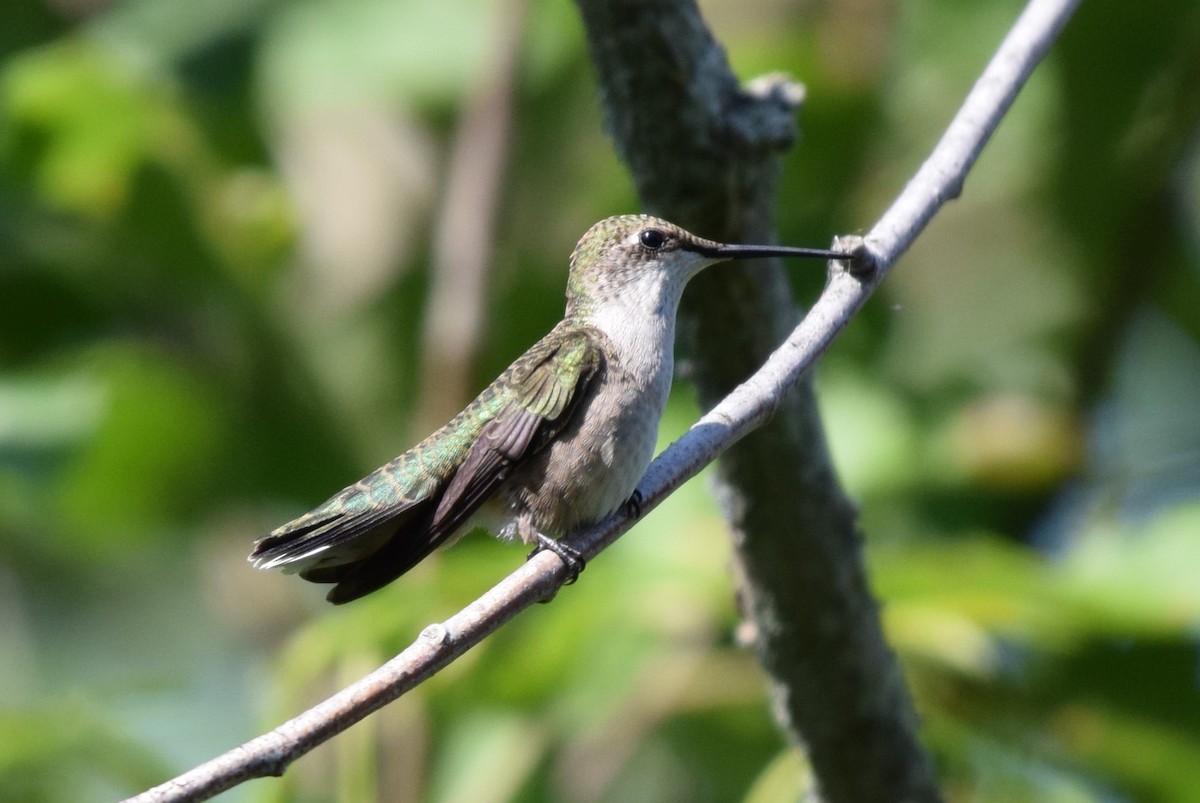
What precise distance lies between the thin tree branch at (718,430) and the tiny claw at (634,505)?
0.02 meters

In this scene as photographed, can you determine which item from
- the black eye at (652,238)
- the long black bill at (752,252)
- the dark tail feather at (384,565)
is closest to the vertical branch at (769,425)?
the long black bill at (752,252)

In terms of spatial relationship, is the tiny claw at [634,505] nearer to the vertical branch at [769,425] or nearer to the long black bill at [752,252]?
the vertical branch at [769,425]

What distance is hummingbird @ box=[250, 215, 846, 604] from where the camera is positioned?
8.14 feet

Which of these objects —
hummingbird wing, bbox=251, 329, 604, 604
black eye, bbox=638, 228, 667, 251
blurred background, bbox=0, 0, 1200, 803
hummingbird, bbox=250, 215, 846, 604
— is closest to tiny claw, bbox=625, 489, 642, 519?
hummingbird, bbox=250, 215, 846, 604

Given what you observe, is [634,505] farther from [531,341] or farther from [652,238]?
[531,341]

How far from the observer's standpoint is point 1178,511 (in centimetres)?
375

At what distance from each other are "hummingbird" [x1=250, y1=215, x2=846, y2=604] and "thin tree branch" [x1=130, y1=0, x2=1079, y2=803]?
0.12 m

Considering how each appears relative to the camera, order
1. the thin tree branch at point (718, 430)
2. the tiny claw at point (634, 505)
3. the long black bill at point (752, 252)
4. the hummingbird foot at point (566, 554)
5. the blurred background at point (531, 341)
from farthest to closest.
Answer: the blurred background at point (531, 341), the long black bill at point (752, 252), the tiny claw at point (634, 505), the hummingbird foot at point (566, 554), the thin tree branch at point (718, 430)

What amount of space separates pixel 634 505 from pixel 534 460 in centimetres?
28

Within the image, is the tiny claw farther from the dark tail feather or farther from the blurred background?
the blurred background

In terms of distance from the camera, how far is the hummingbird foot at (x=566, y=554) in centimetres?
221

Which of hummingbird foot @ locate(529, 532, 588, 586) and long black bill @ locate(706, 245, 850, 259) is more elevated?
long black bill @ locate(706, 245, 850, 259)

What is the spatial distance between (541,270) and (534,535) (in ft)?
7.58

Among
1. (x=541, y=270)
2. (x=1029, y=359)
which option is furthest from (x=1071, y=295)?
(x=541, y=270)
